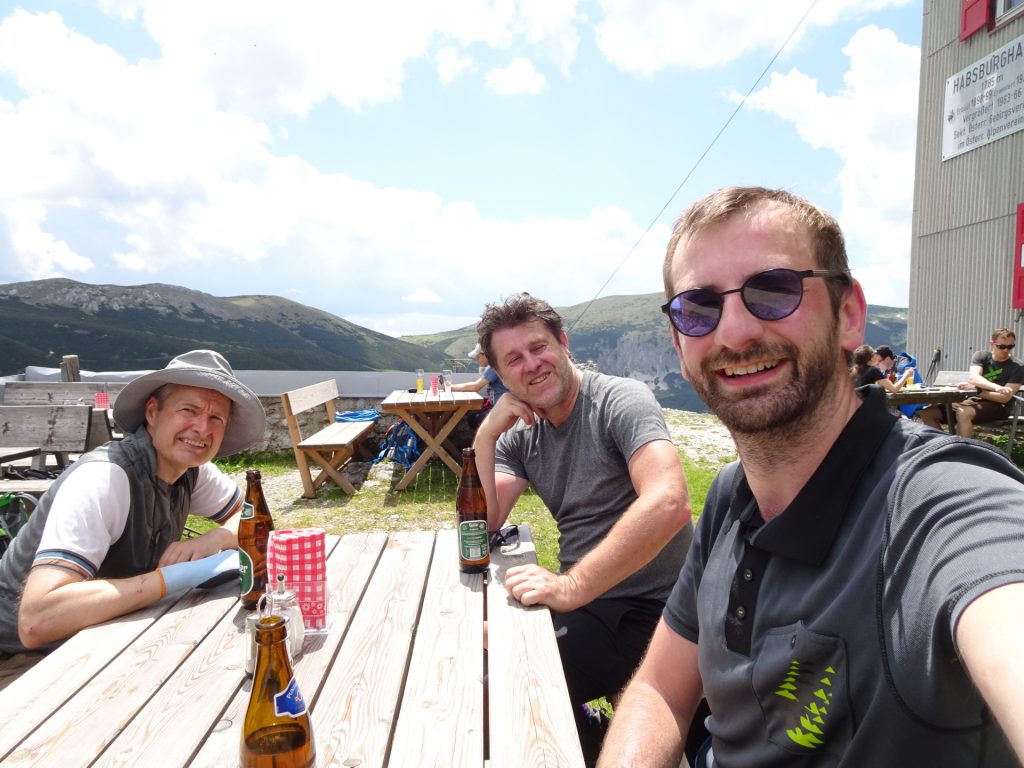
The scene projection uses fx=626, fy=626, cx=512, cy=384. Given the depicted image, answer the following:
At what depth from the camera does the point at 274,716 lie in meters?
1.22

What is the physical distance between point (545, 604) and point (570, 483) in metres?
0.79

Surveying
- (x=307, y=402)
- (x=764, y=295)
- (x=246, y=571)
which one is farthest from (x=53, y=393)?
(x=764, y=295)

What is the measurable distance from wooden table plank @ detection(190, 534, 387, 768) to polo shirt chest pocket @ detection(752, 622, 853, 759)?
93cm

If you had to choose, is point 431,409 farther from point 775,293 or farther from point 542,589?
point 775,293

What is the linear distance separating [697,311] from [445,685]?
1096mm

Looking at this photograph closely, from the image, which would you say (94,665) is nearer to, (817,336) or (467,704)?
(467,704)

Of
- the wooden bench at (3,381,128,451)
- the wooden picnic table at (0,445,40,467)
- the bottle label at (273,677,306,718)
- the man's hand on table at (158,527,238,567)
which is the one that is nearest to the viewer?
the bottle label at (273,677,306,718)

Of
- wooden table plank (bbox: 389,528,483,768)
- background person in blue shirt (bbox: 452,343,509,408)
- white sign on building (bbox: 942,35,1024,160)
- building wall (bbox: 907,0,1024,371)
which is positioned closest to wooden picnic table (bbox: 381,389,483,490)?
background person in blue shirt (bbox: 452,343,509,408)

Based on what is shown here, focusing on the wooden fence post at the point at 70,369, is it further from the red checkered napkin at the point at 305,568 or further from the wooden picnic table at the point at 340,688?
the red checkered napkin at the point at 305,568

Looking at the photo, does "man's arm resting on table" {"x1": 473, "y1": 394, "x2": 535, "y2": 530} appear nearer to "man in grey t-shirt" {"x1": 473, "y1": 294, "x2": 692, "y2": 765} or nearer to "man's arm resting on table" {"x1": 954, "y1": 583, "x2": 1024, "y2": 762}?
"man in grey t-shirt" {"x1": 473, "y1": 294, "x2": 692, "y2": 765}

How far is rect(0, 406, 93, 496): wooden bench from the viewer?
530 centimetres

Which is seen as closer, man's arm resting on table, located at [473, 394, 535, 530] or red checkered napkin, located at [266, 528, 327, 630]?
red checkered napkin, located at [266, 528, 327, 630]

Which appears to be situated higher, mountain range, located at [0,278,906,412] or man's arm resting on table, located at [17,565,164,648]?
mountain range, located at [0,278,906,412]

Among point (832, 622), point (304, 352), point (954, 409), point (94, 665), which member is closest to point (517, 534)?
point (94, 665)
